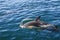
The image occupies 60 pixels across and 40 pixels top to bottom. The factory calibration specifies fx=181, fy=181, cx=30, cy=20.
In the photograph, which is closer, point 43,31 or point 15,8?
point 43,31

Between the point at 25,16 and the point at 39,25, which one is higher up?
the point at 25,16

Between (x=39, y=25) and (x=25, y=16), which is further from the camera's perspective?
(x=25, y=16)

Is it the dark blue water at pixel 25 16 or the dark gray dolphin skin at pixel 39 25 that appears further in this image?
the dark gray dolphin skin at pixel 39 25

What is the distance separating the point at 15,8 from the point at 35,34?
5561 millimetres

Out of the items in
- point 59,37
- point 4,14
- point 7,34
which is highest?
point 4,14

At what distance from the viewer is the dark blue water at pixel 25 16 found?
40.8ft

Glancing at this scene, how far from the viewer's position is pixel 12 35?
12.6 meters

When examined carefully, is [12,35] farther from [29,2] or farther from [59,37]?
[29,2]

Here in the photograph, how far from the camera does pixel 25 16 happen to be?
15664mm

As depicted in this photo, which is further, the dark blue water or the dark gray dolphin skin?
the dark gray dolphin skin

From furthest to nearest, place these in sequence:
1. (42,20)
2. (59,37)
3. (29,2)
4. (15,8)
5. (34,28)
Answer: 1. (29,2)
2. (15,8)
3. (42,20)
4. (34,28)
5. (59,37)

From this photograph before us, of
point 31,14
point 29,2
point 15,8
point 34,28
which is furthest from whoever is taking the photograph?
point 29,2

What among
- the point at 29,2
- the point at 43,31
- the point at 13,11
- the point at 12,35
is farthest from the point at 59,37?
the point at 29,2

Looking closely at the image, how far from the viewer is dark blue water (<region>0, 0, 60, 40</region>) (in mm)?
12427
